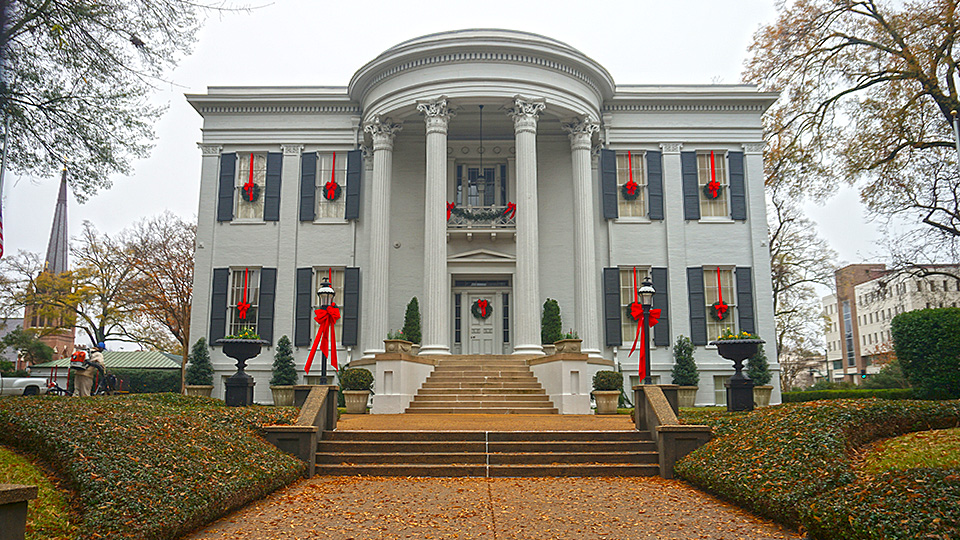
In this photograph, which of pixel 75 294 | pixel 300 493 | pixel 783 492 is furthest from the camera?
pixel 75 294

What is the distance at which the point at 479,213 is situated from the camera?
2342 cm

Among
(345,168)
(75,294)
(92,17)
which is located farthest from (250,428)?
(75,294)

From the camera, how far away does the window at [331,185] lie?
24188 mm

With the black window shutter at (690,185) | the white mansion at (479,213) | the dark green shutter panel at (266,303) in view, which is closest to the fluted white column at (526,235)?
the white mansion at (479,213)

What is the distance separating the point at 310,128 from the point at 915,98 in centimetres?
1845

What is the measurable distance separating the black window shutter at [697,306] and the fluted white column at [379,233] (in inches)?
408

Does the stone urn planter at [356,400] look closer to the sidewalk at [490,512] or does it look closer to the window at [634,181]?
the sidewalk at [490,512]

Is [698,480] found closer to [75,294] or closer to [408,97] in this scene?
[408,97]

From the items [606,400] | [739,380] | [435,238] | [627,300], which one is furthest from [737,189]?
[739,380]

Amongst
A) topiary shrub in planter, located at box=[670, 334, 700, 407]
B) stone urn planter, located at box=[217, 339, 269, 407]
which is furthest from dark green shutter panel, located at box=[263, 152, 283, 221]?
topiary shrub in planter, located at box=[670, 334, 700, 407]

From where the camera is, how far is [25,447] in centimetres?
718

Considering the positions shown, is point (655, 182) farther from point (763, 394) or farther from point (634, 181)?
point (763, 394)

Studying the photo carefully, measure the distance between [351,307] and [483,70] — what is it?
29.4 ft

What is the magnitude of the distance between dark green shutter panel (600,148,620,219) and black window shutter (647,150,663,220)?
1272 mm
